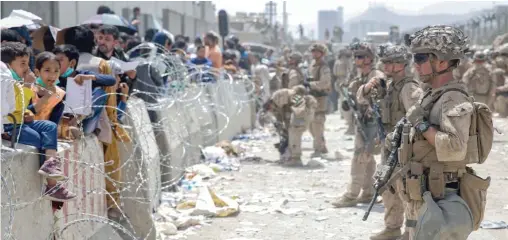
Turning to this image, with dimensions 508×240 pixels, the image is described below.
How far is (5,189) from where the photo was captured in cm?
409

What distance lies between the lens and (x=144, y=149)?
7.43m

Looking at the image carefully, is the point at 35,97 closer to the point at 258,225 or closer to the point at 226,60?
the point at 258,225

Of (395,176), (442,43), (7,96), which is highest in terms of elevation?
→ (442,43)

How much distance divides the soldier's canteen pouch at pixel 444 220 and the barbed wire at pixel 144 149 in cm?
162

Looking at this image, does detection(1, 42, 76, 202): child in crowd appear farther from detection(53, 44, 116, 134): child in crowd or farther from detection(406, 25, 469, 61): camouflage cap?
detection(406, 25, 469, 61): camouflage cap

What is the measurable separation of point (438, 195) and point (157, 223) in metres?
3.34

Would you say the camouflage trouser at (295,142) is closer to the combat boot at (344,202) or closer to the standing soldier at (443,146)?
the combat boot at (344,202)

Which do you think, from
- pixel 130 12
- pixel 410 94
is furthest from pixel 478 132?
pixel 130 12

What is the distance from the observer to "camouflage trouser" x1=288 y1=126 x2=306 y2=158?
11531 mm

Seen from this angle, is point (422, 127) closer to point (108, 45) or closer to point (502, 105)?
point (108, 45)

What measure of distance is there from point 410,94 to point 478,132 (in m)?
2.03

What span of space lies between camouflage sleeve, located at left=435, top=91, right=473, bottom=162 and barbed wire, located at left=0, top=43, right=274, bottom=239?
5.80ft

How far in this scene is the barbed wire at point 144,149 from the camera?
4.33 m

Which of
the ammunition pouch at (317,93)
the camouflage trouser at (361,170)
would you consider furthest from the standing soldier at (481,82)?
the camouflage trouser at (361,170)
